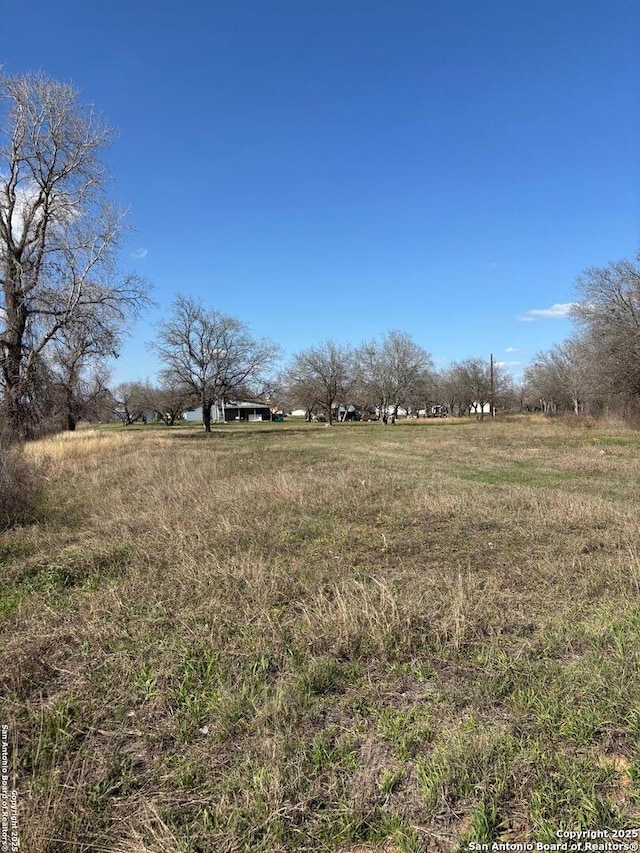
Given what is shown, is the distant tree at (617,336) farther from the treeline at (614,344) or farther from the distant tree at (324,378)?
the distant tree at (324,378)

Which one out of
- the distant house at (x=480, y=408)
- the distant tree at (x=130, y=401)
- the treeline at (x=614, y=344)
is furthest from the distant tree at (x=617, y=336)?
the distant tree at (x=130, y=401)

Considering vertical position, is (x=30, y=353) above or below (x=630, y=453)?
above

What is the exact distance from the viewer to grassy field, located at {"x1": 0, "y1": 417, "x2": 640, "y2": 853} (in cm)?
220

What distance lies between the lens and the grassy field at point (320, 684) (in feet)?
7.20

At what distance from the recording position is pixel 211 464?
16469 mm

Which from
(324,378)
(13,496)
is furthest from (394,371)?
(13,496)

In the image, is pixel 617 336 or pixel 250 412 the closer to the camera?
pixel 617 336

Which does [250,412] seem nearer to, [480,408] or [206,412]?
[480,408]

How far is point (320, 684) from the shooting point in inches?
127

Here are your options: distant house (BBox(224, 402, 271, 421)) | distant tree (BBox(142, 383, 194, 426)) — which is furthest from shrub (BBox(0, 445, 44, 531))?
distant house (BBox(224, 402, 271, 421))

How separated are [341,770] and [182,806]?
81 centimetres

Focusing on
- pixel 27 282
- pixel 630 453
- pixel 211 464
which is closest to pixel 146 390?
pixel 27 282

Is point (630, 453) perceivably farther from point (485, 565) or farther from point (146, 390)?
point (146, 390)

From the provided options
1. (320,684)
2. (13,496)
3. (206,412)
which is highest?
(206,412)
